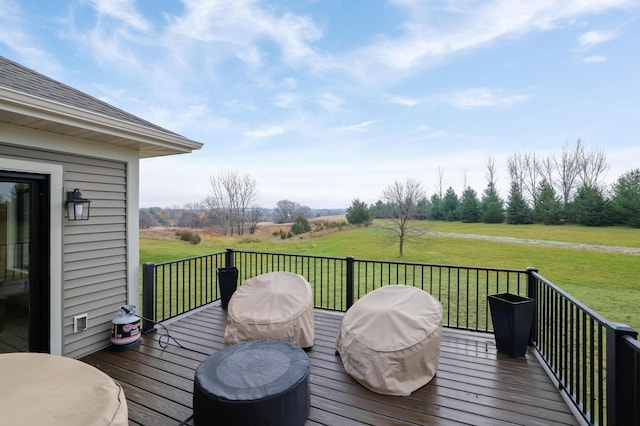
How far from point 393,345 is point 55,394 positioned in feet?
7.23

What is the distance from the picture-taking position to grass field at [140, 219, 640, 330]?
27.5ft

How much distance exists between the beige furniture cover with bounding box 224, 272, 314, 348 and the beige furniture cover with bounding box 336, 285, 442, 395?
0.54 meters

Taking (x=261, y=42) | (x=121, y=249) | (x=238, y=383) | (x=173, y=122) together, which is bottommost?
(x=238, y=383)

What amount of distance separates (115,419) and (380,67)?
846 centimetres

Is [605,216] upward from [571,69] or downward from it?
downward

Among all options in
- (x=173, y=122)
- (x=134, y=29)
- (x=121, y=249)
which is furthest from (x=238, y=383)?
(x=173, y=122)

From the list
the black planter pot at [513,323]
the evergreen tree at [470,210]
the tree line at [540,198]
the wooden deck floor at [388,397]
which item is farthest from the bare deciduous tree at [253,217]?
the black planter pot at [513,323]

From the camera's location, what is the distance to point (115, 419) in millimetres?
1065

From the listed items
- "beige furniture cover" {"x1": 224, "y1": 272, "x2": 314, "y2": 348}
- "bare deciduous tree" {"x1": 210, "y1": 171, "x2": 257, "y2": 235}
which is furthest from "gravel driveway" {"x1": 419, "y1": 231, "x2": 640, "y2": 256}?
→ "beige furniture cover" {"x1": 224, "y1": 272, "x2": 314, "y2": 348}

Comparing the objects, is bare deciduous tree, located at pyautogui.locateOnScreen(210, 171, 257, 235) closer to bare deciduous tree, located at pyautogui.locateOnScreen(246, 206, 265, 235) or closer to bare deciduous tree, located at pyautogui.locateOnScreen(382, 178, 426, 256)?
bare deciduous tree, located at pyautogui.locateOnScreen(246, 206, 265, 235)

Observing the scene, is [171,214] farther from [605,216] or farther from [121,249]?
[605,216]

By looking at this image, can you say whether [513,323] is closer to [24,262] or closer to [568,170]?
[24,262]

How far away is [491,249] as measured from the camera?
41.1 ft

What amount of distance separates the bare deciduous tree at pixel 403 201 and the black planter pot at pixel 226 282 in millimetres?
8919
